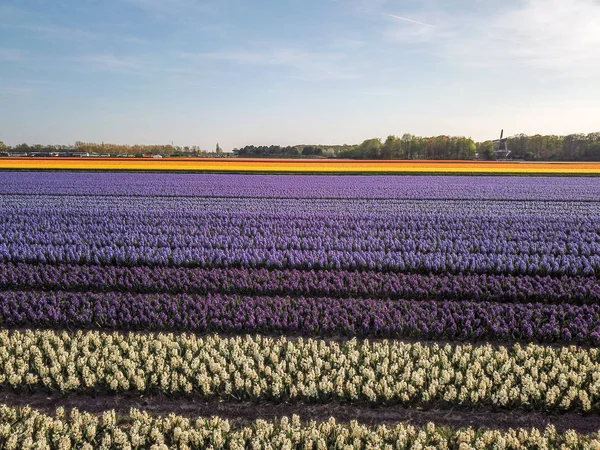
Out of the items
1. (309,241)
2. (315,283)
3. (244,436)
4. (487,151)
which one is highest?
(487,151)

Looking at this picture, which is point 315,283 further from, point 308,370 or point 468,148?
point 468,148

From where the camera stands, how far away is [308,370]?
6.65 m

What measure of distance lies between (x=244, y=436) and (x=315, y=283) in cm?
522

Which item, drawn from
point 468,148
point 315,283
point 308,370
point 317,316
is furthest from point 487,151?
point 308,370

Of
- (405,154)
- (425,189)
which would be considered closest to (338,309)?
(425,189)

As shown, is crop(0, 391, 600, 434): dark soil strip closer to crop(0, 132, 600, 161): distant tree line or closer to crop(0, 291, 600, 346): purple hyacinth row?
crop(0, 291, 600, 346): purple hyacinth row

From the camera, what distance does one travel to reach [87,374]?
21.5ft

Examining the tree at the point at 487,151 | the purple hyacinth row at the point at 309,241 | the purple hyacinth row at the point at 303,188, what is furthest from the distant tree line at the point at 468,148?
the purple hyacinth row at the point at 309,241

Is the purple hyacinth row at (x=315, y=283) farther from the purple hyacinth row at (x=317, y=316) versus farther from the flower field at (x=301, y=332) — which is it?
the purple hyacinth row at (x=317, y=316)

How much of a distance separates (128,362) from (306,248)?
707cm

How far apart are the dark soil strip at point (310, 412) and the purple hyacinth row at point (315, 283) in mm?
3876

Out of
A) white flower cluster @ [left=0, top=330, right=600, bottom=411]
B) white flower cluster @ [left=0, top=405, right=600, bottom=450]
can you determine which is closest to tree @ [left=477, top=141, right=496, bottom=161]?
white flower cluster @ [left=0, top=330, right=600, bottom=411]

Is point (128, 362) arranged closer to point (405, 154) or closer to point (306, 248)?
point (306, 248)

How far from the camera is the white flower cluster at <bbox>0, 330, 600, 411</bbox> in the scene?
6.21m
